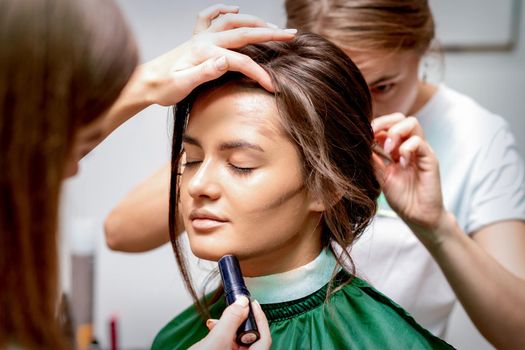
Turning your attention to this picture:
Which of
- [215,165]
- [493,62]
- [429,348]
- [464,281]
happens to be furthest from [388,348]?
[493,62]

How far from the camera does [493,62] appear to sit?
1.52 meters

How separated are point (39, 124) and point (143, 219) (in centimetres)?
67

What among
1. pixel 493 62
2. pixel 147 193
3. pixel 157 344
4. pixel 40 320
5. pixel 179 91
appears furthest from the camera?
pixel 493 62

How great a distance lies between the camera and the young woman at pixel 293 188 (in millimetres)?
856

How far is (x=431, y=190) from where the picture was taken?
1021 millimetres

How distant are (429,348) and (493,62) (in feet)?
2.67

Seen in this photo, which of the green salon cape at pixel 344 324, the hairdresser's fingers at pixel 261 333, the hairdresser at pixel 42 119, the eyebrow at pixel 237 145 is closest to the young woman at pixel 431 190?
the green salon cape at pixel 344 324

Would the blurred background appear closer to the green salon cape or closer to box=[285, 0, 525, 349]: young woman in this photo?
box=[285, 0, 525, 349]: young woman

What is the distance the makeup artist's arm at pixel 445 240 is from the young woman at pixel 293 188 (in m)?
0.07

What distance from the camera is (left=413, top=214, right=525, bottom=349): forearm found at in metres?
1.02

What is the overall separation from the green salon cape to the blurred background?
35cm

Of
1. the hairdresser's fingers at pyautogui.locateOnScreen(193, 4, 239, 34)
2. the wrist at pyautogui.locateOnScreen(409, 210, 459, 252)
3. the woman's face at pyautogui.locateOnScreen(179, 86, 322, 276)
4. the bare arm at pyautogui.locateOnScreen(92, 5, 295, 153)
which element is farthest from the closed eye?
the wrist at pyautogui.locateOnScreen(409, 210, 459, 252)

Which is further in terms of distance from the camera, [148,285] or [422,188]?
[148,285]

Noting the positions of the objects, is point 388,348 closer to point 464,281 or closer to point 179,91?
point 464,281
